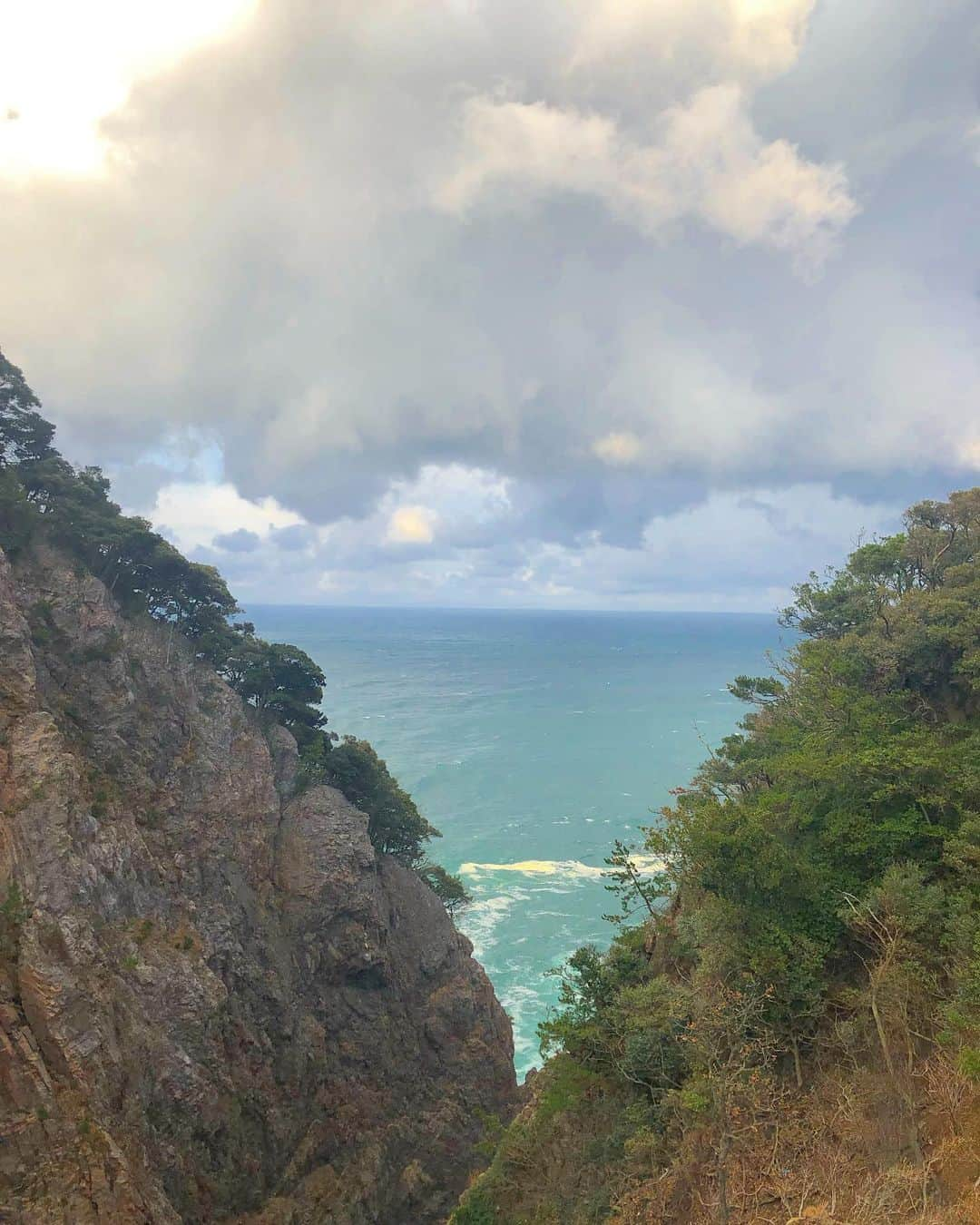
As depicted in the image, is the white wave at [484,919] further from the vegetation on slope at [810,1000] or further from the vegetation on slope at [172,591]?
the vegetation on slope at [810,1000]

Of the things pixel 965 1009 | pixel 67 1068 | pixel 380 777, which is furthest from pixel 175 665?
pixel 965 1009

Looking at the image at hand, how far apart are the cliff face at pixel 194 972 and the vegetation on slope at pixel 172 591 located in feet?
6.81

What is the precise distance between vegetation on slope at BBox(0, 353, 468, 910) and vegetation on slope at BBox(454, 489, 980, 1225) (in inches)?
787

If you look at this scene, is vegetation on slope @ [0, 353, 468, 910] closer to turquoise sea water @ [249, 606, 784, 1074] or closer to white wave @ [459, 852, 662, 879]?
turquoise sea water @ [249, 606, 784, 1074]

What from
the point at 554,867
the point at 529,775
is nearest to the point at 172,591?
Result: the point at 554,867

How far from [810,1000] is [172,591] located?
36.5m

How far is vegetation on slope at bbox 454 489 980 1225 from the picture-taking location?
13.3 meters

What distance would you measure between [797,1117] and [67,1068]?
21.4m

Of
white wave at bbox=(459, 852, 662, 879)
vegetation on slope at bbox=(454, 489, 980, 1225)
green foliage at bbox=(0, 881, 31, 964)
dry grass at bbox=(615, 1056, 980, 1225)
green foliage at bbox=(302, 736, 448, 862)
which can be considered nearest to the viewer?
dry grass at bbox=(615, 1056, 980, 1225)

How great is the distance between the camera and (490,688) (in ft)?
522

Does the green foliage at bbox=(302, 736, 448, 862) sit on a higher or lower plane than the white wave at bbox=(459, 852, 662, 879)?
higher

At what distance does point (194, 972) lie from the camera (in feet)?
88.7

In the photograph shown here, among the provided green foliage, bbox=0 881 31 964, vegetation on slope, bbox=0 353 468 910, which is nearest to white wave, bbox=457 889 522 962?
vegetation on slope, bbox=0 353 468 910

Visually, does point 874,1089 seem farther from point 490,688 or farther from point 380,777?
point 490,688
